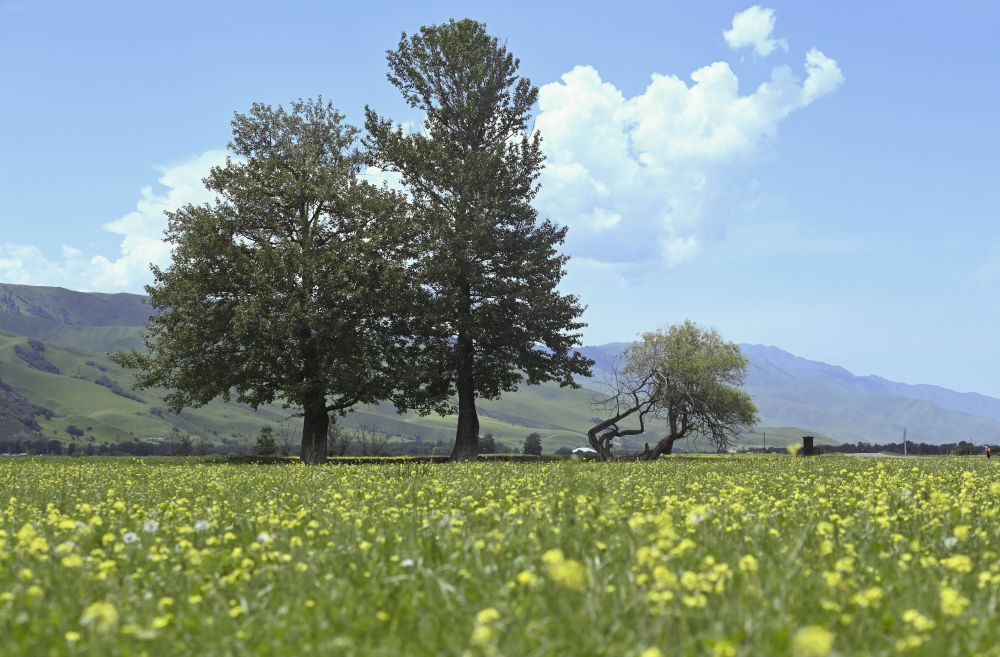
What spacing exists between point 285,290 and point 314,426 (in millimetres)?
8660

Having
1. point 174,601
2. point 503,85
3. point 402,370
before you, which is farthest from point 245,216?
point 174,601

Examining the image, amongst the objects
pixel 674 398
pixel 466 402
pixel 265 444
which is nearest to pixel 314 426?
pixel 466 402

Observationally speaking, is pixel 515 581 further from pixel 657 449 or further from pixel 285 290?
pixel 657 449

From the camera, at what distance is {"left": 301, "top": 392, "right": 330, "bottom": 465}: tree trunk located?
123ft

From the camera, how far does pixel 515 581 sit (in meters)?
4.85

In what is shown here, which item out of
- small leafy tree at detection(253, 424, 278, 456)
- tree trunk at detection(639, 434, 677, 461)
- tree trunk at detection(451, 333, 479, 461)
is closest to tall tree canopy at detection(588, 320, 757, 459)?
tree trunk at detection(639, 434, 677, 461)

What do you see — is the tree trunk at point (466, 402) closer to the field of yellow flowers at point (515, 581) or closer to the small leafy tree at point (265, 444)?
the field of yellow flowers at point (515, 581)

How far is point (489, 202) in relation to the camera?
124 ft

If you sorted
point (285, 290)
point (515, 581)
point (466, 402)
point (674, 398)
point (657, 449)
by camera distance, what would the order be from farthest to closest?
point (657, 449) < point (674, 398) < point (466, 402) < point (285, 290) < point (515, 581)

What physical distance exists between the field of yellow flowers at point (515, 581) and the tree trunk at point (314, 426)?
29139mm

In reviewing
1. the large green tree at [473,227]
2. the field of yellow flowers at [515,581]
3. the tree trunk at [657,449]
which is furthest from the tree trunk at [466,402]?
the field of yellow flowers at [515,581]

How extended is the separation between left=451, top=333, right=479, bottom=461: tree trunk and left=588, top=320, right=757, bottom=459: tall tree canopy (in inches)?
270

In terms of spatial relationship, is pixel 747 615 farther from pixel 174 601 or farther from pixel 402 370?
pixel 402 370

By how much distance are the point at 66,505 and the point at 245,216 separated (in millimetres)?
29465
